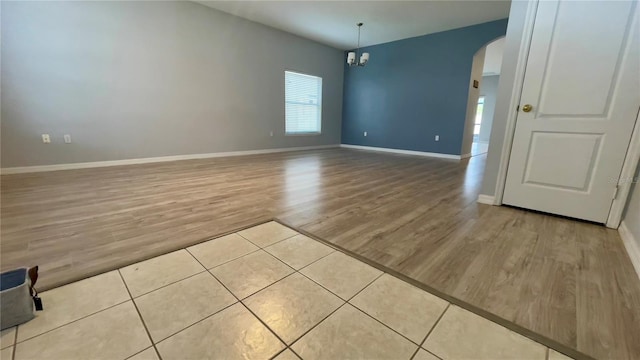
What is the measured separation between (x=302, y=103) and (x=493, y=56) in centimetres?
543

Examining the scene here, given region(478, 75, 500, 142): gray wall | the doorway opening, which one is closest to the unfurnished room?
the doorway opening

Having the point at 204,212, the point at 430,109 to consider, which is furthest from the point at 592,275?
the point at 430,109

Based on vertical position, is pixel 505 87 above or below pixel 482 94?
below

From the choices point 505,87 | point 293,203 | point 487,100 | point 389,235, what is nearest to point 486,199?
point 505,87

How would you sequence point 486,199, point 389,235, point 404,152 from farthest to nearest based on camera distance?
point 404,152, point 486,199, point 389,235

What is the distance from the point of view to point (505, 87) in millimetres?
2318

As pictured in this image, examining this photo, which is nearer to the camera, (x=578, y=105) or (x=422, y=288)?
(x=422, y=288)

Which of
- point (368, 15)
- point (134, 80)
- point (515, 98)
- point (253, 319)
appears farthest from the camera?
point (368, 15)

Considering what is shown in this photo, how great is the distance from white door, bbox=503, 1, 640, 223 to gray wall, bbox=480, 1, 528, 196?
4.1 inches

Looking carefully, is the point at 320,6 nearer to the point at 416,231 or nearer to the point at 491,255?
the point at 416,231

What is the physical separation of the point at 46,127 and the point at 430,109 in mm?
6623

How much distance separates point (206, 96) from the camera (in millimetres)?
4738

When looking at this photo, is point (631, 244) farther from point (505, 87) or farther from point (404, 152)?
point (404, 152)

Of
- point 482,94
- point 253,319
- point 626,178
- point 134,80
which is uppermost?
point 482,94
